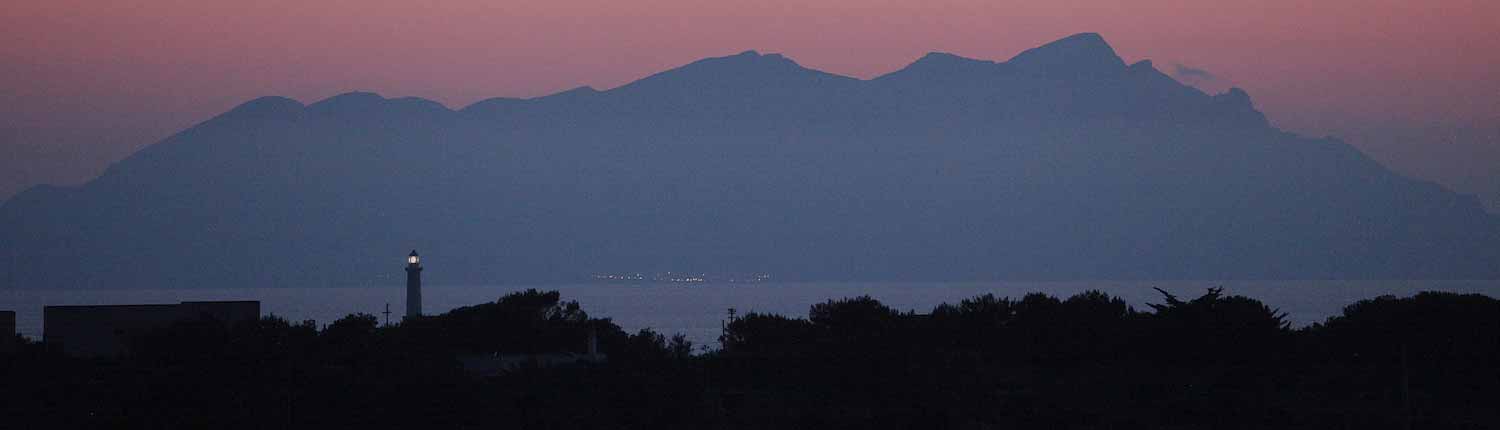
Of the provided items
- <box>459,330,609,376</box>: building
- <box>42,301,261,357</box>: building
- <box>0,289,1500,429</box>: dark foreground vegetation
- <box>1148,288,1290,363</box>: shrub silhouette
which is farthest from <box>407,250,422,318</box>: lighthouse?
<box>1148,288,1290,363</box>: shrub silhouette

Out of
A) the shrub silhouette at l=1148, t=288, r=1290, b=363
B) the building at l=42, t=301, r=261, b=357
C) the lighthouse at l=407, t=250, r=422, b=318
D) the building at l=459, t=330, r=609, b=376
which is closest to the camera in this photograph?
the shrub silhouette at l=1148, t=288, r=1290, b=363

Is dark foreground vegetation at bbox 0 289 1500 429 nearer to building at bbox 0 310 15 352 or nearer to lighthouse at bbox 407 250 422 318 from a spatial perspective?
building at bbox 0 310 15 352

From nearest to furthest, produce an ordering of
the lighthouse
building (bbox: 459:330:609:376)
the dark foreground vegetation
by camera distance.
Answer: the dark foreground vegetation
building (bbox: 459:330:609:376)
the lighthouse

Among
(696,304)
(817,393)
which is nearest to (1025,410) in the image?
(817,393)

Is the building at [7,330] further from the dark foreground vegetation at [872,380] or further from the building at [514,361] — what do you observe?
the building at [514,361]

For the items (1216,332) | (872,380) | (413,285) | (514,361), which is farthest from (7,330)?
(1216,332)

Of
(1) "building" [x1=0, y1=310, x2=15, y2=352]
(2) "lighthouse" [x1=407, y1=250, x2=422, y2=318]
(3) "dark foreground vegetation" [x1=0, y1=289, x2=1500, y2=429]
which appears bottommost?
(3) "dark foreground vegetation" [x1=0, y1=289, x2=1500, y2=429]

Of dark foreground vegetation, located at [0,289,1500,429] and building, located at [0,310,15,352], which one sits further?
building, located at [0,310,15,352]

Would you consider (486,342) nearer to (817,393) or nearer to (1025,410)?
(817,393)

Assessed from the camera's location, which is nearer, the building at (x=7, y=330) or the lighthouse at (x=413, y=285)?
the building at (x=7, y=330)

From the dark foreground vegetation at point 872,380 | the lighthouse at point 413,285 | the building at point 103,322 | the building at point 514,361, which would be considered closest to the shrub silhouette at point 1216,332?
the dark foreground vegetation at point 872,380
